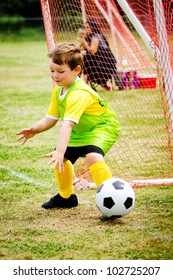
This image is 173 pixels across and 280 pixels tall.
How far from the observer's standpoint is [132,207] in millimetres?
4168

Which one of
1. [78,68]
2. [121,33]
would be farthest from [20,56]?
[78,68]

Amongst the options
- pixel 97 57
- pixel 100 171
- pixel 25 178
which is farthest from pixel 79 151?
pixel 97 57

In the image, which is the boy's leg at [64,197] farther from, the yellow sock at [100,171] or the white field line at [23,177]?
the white field line at [23,177]

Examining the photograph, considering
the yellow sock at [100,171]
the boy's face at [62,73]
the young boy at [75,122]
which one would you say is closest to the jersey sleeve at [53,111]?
the young boy at [75,122]

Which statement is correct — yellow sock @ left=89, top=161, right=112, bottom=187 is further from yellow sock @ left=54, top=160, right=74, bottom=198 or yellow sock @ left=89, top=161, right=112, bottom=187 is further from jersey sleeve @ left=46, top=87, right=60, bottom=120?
jersey sleeve @ left=46, top=87, right=60, bottom=120

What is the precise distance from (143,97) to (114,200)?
576cm

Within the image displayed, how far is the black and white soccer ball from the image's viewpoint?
412 centimetres

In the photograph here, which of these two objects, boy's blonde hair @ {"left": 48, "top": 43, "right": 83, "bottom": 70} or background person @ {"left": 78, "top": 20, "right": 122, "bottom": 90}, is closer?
boy's blonde hair @ {"left": 48, "top": 43, "right": 83, "bottom": 70}

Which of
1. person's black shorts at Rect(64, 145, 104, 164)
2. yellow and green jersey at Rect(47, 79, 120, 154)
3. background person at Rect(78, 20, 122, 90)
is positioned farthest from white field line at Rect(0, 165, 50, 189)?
background person at Rect(78, 20, 122, 90)

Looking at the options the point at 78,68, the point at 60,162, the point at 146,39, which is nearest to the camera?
the point at 60,162

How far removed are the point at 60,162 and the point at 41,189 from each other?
122 cm

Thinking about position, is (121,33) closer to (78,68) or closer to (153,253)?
(78,68)

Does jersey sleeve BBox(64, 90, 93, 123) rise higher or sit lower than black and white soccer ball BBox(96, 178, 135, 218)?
higher

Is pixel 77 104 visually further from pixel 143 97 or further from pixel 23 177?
pixel 143 97
